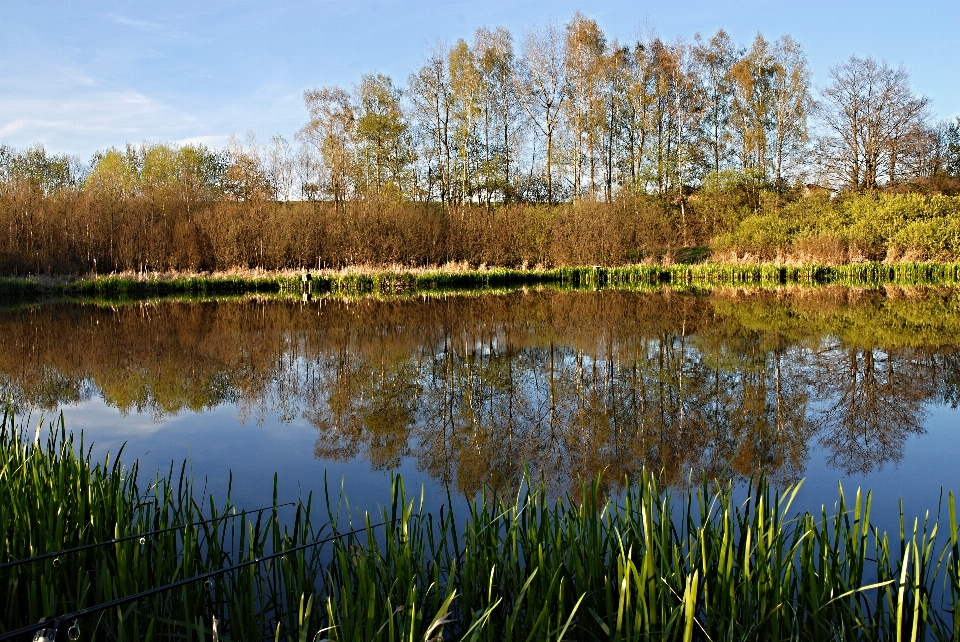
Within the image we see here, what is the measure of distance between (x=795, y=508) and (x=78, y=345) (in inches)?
367

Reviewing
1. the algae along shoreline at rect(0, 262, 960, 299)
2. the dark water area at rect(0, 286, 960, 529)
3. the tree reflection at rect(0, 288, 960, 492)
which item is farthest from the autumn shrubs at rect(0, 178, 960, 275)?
the dark water area at rect(0, 286, 960, 529)

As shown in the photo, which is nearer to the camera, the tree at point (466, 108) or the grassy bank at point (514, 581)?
the grassy bank at point (514, 581)

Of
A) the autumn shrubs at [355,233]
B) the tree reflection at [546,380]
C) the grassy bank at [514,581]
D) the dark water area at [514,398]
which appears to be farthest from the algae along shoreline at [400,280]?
the grassy bank at [514,581]

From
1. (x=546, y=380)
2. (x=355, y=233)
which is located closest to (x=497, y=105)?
(x=355, y=233)

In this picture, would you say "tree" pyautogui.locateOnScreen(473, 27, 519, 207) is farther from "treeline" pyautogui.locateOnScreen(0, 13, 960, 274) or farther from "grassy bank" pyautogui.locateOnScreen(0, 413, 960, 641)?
"grassy bank" pyautogui.locateOnScreen(0, 413, 960, 641)

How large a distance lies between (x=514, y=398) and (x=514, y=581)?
3825 mm

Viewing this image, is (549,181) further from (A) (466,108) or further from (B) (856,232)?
(B) (856,232)

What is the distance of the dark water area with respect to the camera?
3980 mm

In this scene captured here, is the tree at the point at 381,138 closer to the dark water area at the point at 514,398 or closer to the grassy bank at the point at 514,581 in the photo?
the dark water area at the point at 514,398

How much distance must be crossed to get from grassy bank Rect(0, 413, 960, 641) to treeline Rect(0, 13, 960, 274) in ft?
73.0

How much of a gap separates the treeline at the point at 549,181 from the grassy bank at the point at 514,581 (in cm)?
2224

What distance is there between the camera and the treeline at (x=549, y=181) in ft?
79.4

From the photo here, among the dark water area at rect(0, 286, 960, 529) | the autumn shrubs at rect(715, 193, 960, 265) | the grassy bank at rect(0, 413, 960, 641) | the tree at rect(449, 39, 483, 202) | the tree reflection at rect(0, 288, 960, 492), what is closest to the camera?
the grassy bank at rect(0, 413, 960, 641)

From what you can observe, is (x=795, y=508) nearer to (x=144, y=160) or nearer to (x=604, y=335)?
(x=604, y=335)
